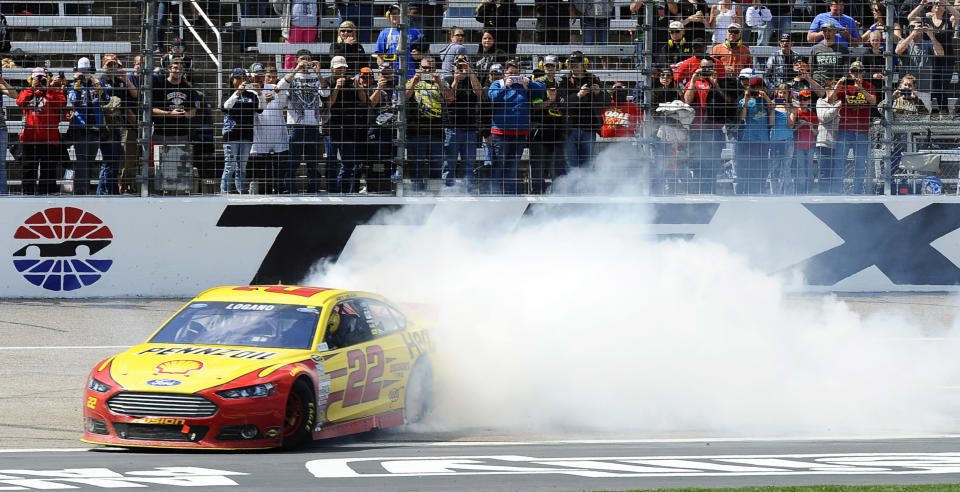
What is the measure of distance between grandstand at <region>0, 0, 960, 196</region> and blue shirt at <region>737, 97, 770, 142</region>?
0.06 feet

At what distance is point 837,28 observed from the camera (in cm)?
1488

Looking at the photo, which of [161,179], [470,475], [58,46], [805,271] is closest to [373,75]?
[161,179]

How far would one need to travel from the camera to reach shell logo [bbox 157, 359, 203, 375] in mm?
8248

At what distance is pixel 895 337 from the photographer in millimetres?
A: 13008

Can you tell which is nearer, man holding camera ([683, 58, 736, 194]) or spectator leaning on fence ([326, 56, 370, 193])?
spectator leaning on fence ([326, 56, 370, 193])

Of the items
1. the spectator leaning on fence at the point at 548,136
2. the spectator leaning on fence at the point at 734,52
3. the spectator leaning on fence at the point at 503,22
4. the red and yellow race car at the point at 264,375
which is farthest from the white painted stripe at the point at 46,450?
the spectator leaning on fence at the point at 734,52

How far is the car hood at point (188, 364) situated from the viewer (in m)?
8.09

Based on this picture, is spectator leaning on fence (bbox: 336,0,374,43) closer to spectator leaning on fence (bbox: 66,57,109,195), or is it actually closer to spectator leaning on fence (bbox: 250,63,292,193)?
spectator leaning on fence (bbox: 250,63,292,193)

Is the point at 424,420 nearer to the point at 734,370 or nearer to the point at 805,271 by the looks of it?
the point at 734,370

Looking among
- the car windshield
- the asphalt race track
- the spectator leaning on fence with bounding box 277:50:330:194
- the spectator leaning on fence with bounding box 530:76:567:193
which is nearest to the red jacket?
the spectator leaning on fence with bounding box 277:50:330:194

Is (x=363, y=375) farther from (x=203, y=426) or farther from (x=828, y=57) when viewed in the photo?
(x=828, y=57)

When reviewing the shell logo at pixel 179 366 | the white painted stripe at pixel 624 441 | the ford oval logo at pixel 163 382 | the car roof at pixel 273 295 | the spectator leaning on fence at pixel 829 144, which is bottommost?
the white painted stripe at pixel 624 441

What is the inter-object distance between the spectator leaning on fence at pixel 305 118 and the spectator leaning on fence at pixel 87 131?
196 cm

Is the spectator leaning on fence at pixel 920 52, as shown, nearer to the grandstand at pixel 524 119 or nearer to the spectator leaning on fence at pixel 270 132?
the grandstand at pixel 524 119
